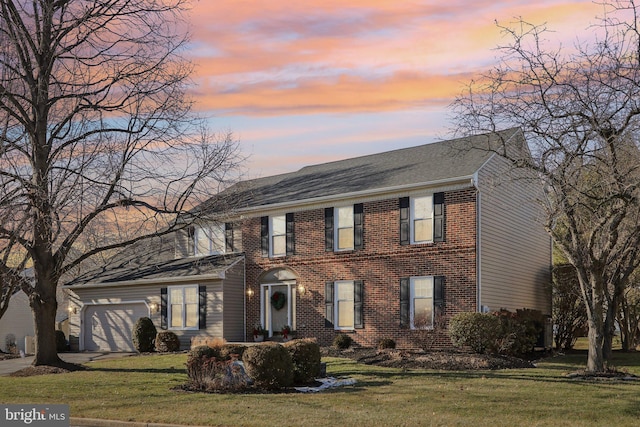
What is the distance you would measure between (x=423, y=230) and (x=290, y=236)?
21.5 ft

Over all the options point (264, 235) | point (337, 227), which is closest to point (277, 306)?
point (264, 235)

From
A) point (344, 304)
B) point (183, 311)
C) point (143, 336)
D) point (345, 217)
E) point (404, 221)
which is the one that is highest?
point (345, 217)

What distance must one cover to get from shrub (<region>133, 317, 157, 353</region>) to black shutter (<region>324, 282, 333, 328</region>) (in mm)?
8393

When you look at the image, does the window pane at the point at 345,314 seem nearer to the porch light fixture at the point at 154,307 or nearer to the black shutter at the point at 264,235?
the black shutter at the point at 264,235

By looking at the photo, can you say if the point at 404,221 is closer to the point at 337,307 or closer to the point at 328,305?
the point at 337,307

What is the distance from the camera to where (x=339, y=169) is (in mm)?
32750

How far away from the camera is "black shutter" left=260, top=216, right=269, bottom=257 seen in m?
31.1

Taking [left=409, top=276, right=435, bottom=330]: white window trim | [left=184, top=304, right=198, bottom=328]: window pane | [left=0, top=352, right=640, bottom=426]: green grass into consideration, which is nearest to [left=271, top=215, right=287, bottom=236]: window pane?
[left=184, top=304, right=198, bottom=328]: window pane

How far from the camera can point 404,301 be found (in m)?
26.2

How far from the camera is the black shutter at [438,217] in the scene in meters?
25.6

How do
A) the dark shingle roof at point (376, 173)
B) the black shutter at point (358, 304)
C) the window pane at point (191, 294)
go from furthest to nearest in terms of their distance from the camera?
the window pane at point (191, 294)
the black shutter at point (358, 304)
the dark shingle roof at point (376, 173)

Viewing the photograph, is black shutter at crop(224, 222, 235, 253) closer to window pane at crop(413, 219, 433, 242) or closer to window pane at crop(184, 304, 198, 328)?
window pane at crop(184, 304, 198, 328)

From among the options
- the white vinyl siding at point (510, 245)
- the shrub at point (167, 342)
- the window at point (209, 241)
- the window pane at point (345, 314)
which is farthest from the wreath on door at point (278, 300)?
the white vinyl siding at point (510, 245)

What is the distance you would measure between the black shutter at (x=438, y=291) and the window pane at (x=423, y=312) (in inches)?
12.0
